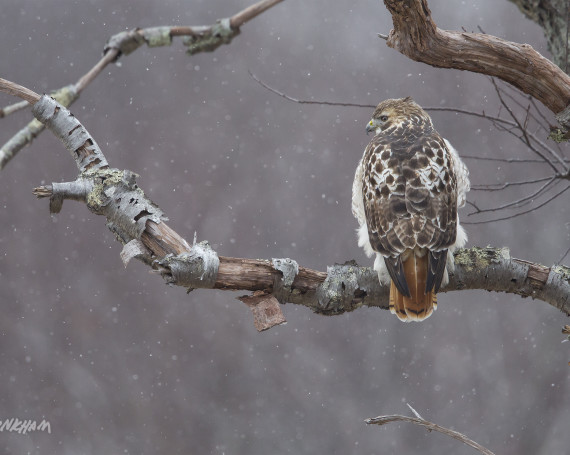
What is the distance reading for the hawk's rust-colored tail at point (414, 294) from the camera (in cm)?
204

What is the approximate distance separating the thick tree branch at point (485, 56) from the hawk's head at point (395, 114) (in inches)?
23.0

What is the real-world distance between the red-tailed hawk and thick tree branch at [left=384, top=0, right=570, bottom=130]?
0.33 metres

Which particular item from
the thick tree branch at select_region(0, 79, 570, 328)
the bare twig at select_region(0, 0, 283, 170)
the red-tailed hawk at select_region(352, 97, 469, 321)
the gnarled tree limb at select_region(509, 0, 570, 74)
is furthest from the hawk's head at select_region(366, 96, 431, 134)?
the bare twig at select_region(0, 0, 283, 170)

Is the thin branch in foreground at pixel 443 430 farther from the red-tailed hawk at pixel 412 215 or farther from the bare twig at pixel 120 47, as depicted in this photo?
the bare twig at pixel 120 47

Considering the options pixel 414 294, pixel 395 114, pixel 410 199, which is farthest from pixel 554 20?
pixel 414 294

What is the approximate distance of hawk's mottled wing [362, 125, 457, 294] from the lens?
2.03 meters

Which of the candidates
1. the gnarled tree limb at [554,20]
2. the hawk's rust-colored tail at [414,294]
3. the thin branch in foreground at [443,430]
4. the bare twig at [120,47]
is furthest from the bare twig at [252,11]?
the gnarled tree limb at [554,20]

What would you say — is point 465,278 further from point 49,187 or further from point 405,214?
point 49,187

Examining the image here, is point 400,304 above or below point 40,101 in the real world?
below

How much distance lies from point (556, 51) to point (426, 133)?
2.00 feet

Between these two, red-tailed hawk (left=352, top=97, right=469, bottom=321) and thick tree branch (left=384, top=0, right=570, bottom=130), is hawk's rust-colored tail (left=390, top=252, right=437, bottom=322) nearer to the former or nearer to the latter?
red-tailed hawk (left=352, top=97, right=469, bottom=321)

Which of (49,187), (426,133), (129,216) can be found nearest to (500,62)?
(426,133)

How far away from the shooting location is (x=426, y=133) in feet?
7.70

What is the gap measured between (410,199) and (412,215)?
51 mm
